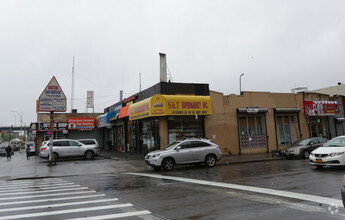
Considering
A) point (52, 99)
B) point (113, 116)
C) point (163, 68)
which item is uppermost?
point (163, 68)

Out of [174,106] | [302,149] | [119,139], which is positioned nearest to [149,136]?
[174,106]

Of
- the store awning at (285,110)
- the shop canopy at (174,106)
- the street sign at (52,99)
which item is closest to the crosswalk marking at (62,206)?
the street sign at (52,99)

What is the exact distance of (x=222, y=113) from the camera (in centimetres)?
2198

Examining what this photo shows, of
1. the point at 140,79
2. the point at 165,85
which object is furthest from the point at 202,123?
the point at 140,79

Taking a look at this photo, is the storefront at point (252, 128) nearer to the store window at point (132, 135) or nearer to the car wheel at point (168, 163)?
the store window at point (132, 135)

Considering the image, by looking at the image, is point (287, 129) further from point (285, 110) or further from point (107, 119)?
point (107, 119)

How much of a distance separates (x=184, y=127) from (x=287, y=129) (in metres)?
10.8

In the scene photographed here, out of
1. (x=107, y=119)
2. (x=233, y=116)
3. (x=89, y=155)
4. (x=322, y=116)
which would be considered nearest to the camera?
(x=233, y=116)

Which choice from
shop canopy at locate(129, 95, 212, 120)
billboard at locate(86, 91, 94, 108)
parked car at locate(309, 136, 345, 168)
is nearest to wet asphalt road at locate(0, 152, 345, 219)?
parked car at locate(309, 136, 345, 168)

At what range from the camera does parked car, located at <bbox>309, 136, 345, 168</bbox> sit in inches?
434

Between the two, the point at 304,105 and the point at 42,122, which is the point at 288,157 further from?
the point at 42,122

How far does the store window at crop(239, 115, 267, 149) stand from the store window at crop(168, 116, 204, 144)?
4.08m

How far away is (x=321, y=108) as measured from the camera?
2612cm

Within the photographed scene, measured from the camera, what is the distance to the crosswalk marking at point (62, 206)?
5762mm
